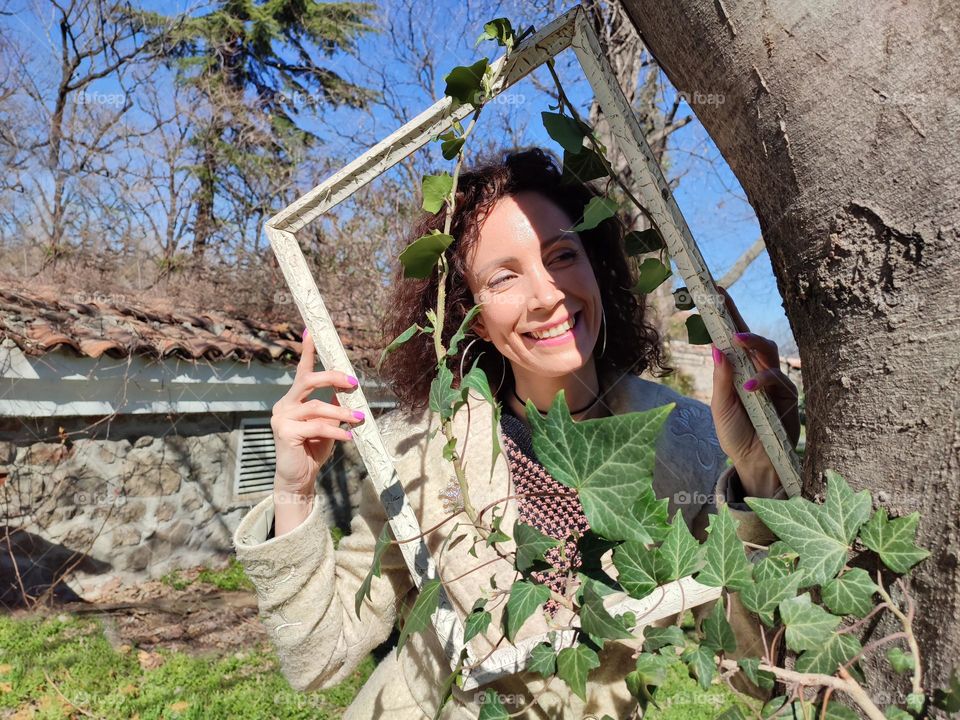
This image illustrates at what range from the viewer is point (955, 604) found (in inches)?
21.2

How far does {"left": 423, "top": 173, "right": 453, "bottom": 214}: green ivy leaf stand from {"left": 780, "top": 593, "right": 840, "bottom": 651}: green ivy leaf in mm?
647

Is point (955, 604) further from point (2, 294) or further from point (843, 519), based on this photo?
point (2, 294)

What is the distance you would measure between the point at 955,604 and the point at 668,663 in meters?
0.26

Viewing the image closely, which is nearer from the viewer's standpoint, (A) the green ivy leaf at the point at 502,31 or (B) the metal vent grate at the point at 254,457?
(A) the green ivy leaf at the point at 502,31

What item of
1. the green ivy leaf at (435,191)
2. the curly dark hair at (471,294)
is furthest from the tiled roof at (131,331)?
the green ivy leaf at (435,191)

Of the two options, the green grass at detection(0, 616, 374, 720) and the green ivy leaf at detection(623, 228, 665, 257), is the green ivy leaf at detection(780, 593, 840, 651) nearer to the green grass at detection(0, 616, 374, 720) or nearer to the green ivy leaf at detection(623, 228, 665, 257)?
the green ivy leaf at detection(623, 228, 665, 257)

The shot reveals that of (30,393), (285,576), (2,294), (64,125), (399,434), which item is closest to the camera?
(285,576)

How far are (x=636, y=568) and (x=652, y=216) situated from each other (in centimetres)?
44

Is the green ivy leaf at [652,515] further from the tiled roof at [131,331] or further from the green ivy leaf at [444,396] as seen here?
the tiled roof at [131,331]

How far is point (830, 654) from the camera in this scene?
0.57m

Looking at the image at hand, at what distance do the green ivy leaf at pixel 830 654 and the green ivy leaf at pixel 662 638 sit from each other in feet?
0.35

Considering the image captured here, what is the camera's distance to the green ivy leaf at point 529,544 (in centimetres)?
61

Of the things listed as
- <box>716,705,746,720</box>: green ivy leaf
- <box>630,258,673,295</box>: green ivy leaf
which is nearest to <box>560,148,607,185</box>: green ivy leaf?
<box>630,258,673,295</box>: green ivy leaf

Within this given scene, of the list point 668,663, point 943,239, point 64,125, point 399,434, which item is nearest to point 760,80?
point 943,239
